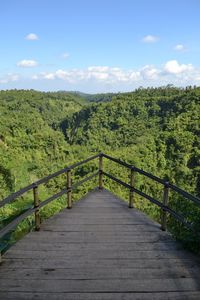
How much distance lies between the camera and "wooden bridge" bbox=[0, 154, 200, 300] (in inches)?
131

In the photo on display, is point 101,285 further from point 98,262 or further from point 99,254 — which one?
point 99,254

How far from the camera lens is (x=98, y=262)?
3.98m

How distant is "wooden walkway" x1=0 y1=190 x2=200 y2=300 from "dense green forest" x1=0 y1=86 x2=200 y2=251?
5.11 meters

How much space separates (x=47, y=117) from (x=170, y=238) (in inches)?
4710

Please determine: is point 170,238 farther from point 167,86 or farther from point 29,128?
point 167,86

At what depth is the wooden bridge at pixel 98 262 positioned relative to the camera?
10.9ft

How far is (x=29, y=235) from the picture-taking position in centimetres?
484

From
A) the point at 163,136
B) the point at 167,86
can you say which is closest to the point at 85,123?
the point at 167,86

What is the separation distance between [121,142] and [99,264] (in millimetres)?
71693

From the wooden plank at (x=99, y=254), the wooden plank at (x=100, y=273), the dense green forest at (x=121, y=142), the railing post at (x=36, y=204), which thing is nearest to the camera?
the wooden plank at (x=100, y=273)

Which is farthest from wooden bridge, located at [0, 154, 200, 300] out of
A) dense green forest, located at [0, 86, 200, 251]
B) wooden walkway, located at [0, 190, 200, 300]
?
dense green forest, located at [0, 86, 200, 251]

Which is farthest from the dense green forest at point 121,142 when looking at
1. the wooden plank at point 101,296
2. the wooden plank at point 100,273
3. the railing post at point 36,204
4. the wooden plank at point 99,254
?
the wooden plank at point 101,296

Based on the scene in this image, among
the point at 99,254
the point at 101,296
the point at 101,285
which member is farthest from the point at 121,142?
the point at 101,296

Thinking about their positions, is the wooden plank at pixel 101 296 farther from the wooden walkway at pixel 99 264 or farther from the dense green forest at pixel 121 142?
the dense green forest at pixel 121 142
